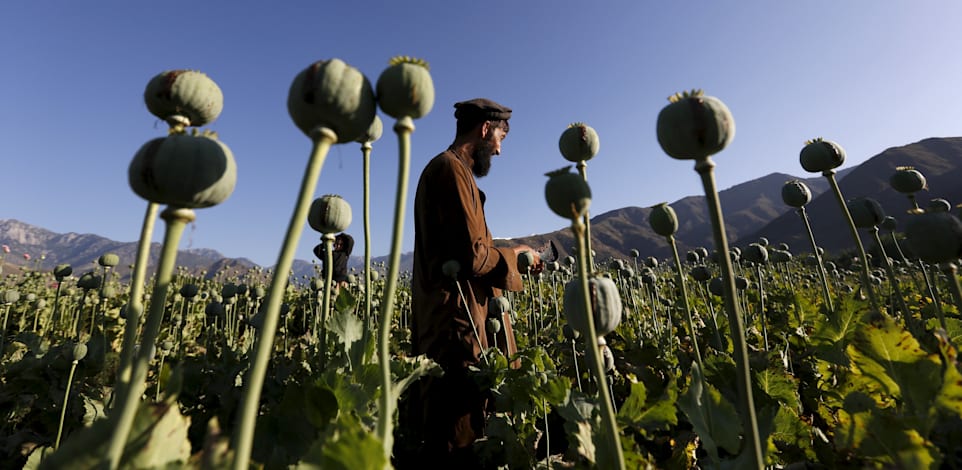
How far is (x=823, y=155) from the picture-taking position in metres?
1.64

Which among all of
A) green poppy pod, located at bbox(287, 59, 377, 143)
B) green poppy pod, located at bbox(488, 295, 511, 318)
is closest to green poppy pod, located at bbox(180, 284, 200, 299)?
green poppy pod, located at bbox(488, 295, 511, 318)

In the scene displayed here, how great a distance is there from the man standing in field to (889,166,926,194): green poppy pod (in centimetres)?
192

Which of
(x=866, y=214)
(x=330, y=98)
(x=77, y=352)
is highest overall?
(x=866, y=214)

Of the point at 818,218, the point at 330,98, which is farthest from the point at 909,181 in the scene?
the point at 818,218

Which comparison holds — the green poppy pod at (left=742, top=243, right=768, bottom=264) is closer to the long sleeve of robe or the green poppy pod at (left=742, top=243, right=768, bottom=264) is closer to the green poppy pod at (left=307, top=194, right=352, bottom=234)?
the long sleeve of robe

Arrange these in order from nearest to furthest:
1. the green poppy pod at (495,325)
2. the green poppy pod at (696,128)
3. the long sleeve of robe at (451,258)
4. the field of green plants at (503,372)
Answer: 1. the field of green plants at (503,372)
2. the green poppy pod at (696,128)
3. the long sleeve of robe at (451,258)
4. the green poppy pod at (495,325)

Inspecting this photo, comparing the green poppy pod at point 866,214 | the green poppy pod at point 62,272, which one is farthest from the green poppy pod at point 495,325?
the green poppy pod at point 62,272

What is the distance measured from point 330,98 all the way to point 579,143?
2.89 feet

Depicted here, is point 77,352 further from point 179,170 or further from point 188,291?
point 179,170

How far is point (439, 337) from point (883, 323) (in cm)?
202

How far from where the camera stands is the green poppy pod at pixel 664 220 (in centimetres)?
152

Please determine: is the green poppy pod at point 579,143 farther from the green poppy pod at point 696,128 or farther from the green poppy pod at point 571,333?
the green poppy pod at point 571,333

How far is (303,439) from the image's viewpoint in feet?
4.11

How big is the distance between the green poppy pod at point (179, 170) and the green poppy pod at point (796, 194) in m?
2.29
